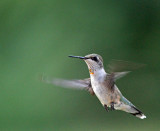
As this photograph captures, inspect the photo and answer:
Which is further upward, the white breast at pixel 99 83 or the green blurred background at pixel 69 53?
the green blurred background at pixel 69 53

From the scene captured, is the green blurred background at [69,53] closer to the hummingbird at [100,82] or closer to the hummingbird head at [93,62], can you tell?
the hummingbird at [100,82]

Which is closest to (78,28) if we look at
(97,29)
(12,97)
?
(97,29)

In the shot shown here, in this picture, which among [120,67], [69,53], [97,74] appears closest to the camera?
[120,67]

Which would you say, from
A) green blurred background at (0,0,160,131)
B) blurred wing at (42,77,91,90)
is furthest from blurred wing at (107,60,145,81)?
green blurred background at (0,0,160,131)

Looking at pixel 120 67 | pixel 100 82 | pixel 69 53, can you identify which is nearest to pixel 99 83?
pixel 100 82

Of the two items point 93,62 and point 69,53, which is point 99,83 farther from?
point 69,53

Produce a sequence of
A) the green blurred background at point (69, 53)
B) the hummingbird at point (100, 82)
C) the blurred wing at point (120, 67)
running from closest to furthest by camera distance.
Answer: the blurred wing at point (120, 67)
the hummingbird at point (100, 82)
the green blurred background at point (69, 53)

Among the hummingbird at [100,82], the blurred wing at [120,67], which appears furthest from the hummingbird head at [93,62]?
the blurred wing at [120,67]

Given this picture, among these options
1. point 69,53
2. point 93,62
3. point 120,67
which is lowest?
point 120,67
